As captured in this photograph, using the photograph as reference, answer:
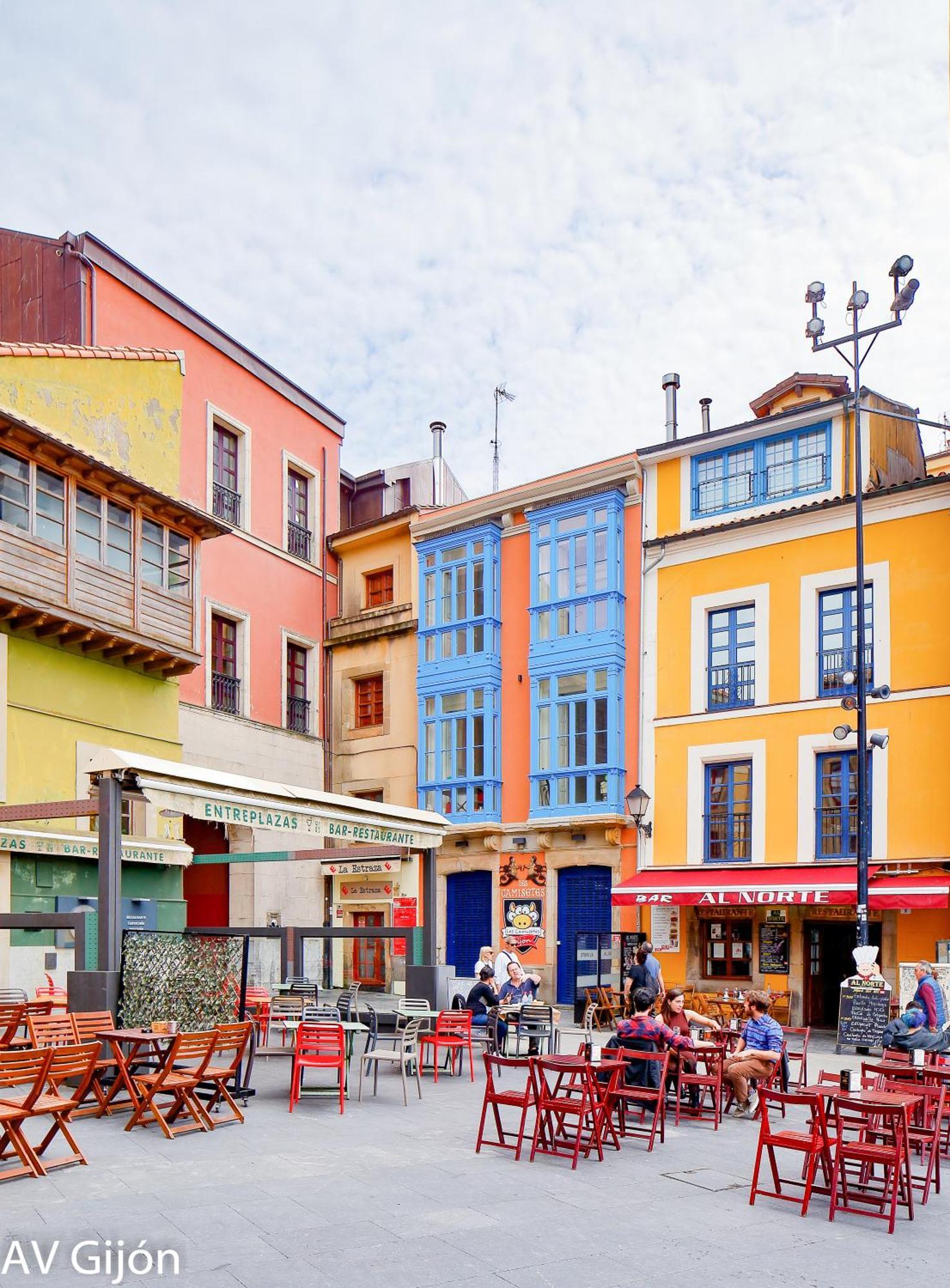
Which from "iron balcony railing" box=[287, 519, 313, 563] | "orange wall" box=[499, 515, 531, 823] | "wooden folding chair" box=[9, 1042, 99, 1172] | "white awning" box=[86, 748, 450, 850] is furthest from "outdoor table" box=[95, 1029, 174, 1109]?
"iron balcony railing" box=[287, 519, 313, 563]

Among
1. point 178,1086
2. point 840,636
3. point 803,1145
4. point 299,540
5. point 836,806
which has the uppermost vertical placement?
point 299,540

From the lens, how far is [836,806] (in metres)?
21.8

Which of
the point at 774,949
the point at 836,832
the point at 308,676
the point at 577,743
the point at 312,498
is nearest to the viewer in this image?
the point at 836,832

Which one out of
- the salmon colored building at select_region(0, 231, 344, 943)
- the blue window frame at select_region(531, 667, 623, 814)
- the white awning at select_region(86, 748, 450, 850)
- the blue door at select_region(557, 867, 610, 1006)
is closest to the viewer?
the white awning at select_region(86, 748, 450, 850)

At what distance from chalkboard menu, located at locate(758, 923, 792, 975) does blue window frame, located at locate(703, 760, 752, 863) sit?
1.31 m

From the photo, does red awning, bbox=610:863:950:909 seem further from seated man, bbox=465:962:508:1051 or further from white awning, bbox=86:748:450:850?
seated man, bbox=465:962:508:1051

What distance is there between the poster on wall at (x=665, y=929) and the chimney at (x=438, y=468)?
14.7 meters

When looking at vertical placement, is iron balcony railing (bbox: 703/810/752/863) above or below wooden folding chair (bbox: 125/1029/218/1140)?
above

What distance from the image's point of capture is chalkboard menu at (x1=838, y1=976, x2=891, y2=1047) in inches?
670

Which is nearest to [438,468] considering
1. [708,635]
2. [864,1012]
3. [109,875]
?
[708,635]

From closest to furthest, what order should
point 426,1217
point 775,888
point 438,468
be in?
point 426,1217
point 775,888
point 438,468

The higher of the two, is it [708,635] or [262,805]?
[708,635]

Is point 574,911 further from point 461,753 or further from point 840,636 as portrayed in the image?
point 840,636

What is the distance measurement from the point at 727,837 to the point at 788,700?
283cm
